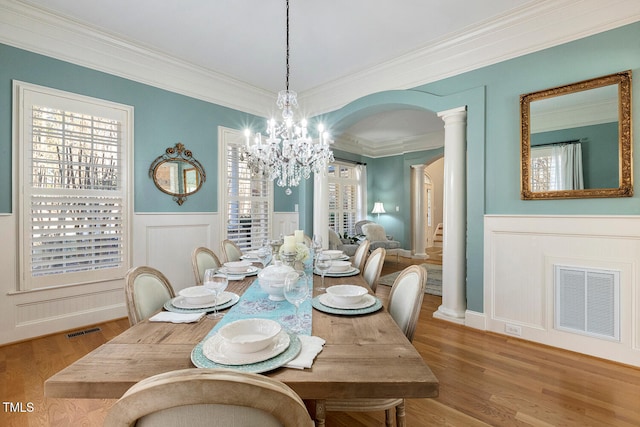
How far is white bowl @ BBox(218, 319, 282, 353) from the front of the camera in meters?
0.92

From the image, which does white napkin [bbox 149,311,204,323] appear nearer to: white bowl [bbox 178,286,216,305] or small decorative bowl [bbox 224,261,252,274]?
white bowl [bbox 178,286,216,305]

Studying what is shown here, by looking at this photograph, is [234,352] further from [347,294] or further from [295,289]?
[347,294]

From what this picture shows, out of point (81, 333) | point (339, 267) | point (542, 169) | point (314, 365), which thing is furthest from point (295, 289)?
point (81, 333)

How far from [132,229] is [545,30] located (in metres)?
4.46

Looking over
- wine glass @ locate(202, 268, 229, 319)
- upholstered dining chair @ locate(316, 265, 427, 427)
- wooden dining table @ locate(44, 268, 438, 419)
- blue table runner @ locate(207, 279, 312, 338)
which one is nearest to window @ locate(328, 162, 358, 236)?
upholstered dining chair @ locate(316, 265, 427, 427)

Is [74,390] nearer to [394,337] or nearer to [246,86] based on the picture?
[394,337]

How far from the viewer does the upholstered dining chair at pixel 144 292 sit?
4.59 ft

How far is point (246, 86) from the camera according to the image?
4012 millimetres

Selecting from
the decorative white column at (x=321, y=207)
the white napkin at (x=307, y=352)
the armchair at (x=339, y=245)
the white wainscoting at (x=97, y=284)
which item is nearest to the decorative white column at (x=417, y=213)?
the armchair at (x=339, y=245)

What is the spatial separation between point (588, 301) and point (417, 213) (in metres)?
5.01

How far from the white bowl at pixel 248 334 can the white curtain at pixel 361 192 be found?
21.0 feet

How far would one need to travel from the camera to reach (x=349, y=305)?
4.64 ft

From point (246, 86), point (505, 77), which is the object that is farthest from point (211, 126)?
point (505, 77)

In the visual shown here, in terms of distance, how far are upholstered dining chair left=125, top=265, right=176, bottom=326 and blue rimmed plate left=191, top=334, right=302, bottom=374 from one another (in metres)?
0.61
